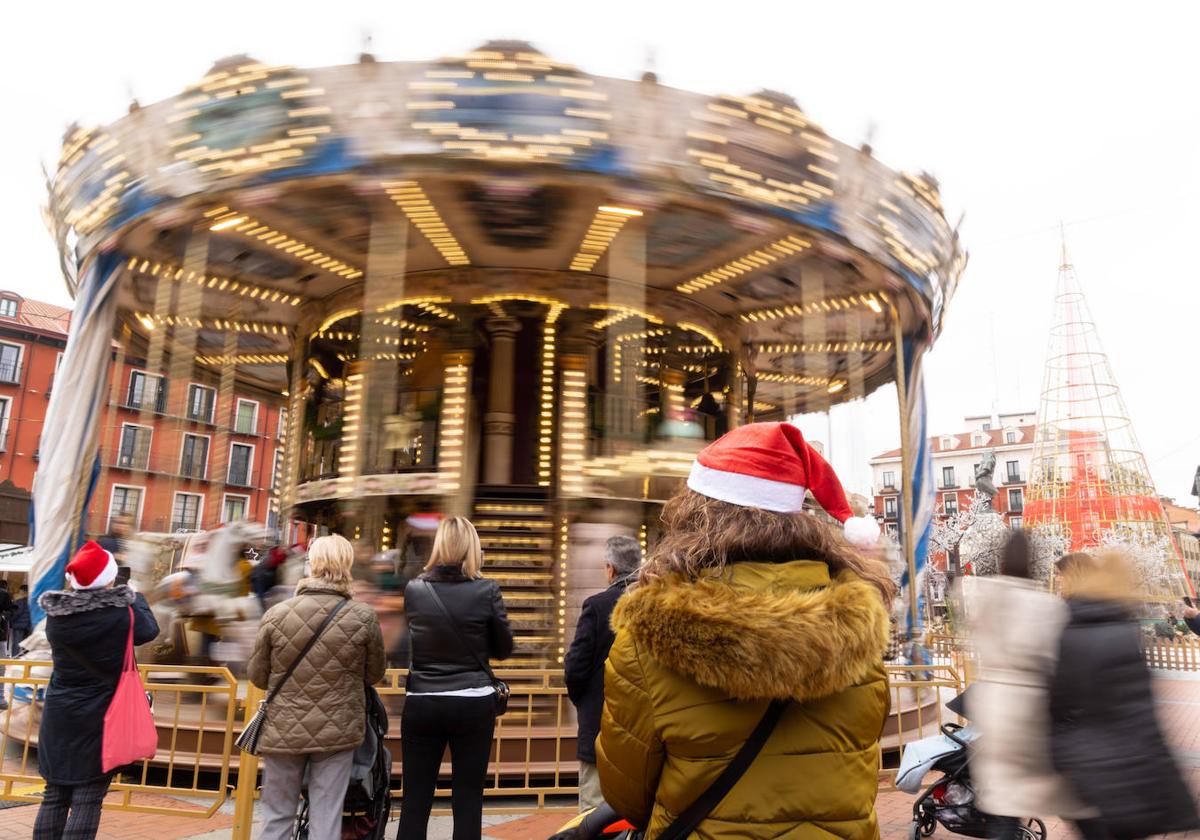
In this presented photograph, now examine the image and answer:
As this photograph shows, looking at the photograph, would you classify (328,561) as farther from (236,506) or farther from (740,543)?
(236,506)

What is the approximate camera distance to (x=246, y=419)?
41.7m

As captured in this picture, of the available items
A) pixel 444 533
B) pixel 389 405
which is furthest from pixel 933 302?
pixel 444 533

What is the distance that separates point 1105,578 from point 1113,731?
1.62ft

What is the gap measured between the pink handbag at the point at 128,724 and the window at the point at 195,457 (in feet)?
125

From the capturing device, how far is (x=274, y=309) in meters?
11.1

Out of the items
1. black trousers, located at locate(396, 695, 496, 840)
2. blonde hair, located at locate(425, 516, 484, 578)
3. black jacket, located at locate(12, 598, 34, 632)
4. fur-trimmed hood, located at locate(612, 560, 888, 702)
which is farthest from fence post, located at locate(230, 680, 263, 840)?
black jacket, located at locate(12, 598, 34, 632)

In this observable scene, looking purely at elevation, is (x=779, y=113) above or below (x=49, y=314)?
below

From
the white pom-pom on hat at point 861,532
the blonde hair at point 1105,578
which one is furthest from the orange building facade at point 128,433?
the blonde hair at point 1105,578

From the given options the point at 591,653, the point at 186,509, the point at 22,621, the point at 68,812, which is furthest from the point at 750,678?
the point at 186,509

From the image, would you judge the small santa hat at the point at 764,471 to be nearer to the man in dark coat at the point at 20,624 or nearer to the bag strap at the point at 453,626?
the bag strap at the point at 453,626

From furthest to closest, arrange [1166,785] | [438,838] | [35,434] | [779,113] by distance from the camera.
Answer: [35,434], [779,113], [438,838], [1166,785]

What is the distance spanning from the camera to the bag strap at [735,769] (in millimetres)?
1615

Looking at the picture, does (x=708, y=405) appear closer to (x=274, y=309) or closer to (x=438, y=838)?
(x=274, y=309)

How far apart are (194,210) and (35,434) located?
34351 mm
